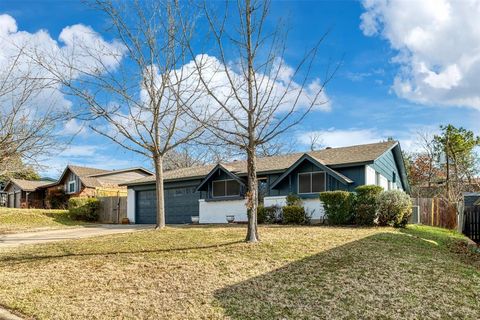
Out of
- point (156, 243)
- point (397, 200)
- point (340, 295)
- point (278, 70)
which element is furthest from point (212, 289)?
point (397, 200)

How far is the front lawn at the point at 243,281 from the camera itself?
616 cm

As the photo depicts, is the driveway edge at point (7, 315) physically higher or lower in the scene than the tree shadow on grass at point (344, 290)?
lower

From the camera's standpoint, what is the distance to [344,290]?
6.94m

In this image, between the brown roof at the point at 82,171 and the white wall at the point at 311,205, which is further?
the brown roof at the point at 82,171

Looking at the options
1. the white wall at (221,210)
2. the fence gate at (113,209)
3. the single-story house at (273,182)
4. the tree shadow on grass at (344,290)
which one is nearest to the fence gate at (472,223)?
the single-story house at (273,182)

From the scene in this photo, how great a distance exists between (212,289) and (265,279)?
106 cm

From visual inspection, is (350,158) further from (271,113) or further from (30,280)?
(30,280)

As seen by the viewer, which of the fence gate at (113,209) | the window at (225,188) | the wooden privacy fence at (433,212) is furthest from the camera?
the fence gate at (113,209)

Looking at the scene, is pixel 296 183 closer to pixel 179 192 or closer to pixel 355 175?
pixel 355 175

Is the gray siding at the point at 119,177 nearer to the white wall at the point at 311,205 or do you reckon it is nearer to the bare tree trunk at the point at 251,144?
the white wall at the point at 311,205

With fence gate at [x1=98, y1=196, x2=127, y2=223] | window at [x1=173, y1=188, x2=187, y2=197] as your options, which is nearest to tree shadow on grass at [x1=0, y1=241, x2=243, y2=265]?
window at [x1=173, y1=188, x2=187, y2=197]

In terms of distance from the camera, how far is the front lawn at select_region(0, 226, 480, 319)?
6.16 meters

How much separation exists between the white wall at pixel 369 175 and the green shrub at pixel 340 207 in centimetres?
196

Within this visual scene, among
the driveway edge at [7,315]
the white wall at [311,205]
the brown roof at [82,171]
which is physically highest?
the brown roof at [82,171]
